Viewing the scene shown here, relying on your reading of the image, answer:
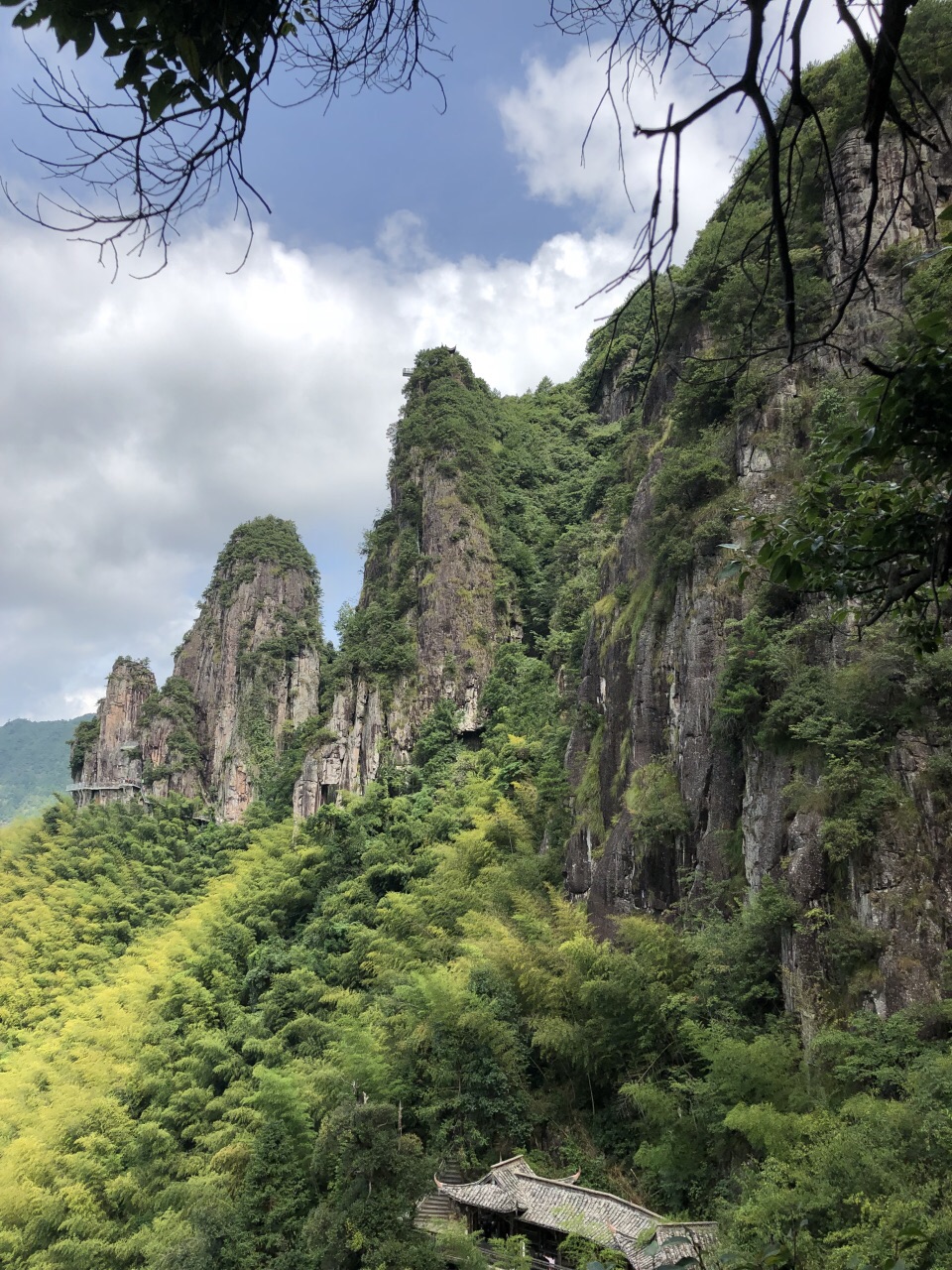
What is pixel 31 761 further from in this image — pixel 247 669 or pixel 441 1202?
pixel 441 1202

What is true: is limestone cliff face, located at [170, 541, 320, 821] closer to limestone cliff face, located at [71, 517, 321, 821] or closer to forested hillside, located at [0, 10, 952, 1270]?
limestone cliff face, located at [71, 517, 321, 821]

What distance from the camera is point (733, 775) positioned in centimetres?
1147

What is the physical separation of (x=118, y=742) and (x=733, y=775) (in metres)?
34.0

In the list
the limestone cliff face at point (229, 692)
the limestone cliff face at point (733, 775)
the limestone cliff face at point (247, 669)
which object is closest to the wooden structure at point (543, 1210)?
the limestone cliff face at point (733, 775)

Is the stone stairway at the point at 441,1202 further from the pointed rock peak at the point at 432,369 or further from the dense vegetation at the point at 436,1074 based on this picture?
the pointed rock peak at the point at 432,369

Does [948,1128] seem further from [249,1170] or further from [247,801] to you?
[247,801]

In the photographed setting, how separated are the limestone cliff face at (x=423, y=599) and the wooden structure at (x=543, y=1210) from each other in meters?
17.7

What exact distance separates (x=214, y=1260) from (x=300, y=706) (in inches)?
1105

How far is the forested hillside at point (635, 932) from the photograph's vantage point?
588 centimetres

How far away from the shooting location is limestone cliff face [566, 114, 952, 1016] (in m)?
7.93

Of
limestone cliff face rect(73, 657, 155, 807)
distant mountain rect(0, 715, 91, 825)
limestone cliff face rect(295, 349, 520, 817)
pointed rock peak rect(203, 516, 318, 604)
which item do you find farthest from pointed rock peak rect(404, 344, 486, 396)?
distant mountain rect(0, 715, 91, 825)

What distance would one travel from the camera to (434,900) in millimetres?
17188

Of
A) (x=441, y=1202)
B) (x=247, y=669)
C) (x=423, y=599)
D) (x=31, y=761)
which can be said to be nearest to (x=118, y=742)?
(x=247, y=669)

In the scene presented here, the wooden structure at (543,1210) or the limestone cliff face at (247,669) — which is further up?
the limestone cliff face at (247,669)
